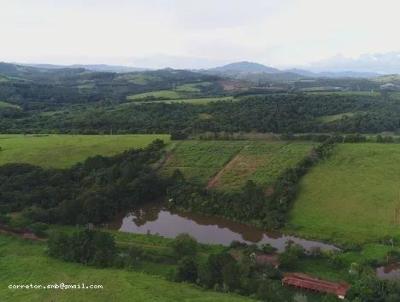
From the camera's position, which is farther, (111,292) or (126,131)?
(126,131)

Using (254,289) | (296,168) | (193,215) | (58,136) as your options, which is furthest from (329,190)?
(58,136)

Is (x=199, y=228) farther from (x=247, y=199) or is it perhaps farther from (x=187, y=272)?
(x=187, y=272)

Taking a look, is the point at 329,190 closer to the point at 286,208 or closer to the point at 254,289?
the point at 286,208

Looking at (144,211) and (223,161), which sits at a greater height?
(223,161)

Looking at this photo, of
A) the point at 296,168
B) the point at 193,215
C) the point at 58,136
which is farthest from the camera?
the point at 58,136

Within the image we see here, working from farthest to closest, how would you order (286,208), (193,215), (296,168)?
1. (296,168)
2. (193,215)
3. (286,208)

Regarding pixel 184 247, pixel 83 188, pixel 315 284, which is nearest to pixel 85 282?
pixel 184 247
